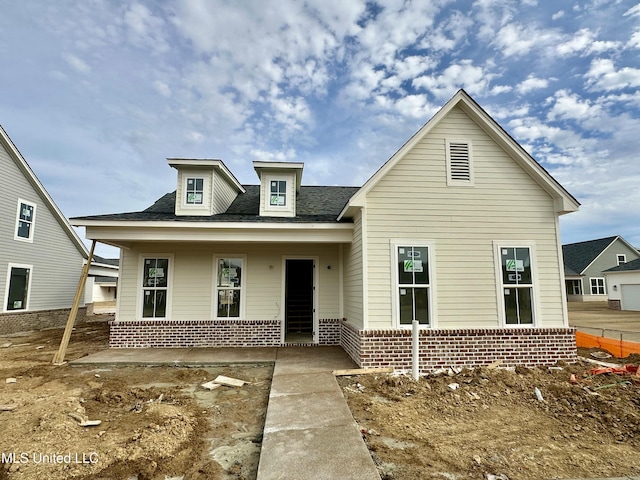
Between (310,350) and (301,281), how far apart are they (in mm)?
5127

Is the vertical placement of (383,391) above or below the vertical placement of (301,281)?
below

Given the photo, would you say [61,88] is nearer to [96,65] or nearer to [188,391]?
[96,65]

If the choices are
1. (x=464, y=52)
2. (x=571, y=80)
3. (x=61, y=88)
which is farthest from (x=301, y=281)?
(x=571, y=80)

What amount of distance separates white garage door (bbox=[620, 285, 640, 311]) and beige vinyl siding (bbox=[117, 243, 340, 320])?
28949mm

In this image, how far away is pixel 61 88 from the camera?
1137 centimetres

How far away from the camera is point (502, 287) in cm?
725

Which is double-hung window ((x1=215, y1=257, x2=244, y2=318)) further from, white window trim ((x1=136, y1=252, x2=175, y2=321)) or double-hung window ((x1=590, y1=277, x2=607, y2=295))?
double-hung window ((x1=590, y1=277, x2=607, y2=295))

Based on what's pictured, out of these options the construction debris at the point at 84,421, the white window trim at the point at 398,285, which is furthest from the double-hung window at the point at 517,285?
the construction debris at the point at 84,421

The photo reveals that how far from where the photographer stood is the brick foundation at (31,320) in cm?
1252

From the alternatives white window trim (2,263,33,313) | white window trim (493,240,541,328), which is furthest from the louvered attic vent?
white window trim (2,263,33,313)

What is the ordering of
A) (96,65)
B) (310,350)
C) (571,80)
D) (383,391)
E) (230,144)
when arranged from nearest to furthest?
(383,391) < (310,350) < (96,65) < (571,80) < (230,144)

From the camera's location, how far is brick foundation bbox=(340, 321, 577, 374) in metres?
6.81

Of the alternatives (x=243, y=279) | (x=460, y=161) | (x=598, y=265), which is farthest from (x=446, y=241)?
(x=598, y=265)

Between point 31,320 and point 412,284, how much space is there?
51.1 ft
